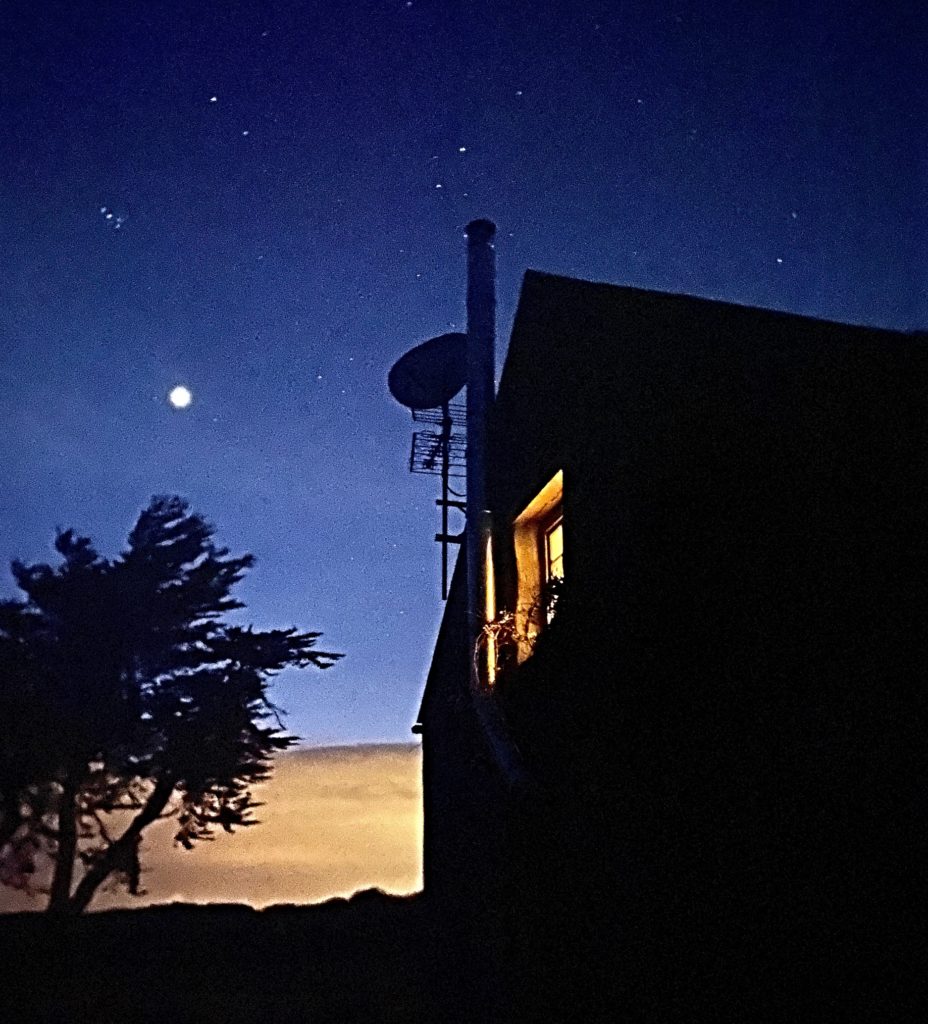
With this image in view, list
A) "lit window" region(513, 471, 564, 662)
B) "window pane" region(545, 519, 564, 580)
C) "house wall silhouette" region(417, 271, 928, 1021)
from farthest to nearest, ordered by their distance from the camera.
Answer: "window pane" region(545, 519, 564, 580) < "lit window" region(513, 471, 564, 662) < "house wall silhouette" region(417, 271, 928, 1021)

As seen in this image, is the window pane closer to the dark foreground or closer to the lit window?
the lit window

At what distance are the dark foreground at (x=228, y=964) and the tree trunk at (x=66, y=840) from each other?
930 millimetres

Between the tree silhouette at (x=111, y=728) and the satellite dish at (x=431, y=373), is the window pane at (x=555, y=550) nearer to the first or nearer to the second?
A: the satellite dish at (x=431, y=373)

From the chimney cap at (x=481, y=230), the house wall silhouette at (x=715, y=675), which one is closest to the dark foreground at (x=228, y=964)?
the house wall silhouette at (x=715, y=675)

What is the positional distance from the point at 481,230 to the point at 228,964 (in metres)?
13.2

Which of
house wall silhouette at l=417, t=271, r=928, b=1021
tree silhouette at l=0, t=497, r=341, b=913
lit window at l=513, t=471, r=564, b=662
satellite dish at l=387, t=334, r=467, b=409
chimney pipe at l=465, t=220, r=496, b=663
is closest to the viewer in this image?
house wall silhouette at l=417, t=271, r=928, b=1021

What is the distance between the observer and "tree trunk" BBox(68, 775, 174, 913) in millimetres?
21250

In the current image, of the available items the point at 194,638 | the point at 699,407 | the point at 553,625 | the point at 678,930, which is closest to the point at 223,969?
the point at 194,638

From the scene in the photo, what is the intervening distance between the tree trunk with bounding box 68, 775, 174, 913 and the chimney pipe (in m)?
13.2

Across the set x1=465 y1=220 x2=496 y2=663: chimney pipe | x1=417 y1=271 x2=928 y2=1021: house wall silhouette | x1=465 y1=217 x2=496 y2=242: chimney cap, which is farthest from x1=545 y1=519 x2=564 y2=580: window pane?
x1=465 y1=217 x2=496 y2=242: chimney cap

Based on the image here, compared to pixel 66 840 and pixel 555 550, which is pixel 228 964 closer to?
pixel 66 840

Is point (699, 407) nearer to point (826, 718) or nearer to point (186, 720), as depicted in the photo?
point (826, 718)

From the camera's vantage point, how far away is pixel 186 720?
70.2 feet

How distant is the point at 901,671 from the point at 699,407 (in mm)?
2728
